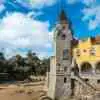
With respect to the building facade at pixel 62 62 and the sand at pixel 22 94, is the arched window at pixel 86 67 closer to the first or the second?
the building facade at pixel 62 62

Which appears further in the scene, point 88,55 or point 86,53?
point 86,53

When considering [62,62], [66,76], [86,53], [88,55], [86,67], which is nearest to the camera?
[66,76]

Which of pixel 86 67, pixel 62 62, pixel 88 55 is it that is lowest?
pixel 86 67

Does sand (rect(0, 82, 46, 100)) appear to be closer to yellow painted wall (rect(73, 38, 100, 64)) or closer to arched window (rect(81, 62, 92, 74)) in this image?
arched window (rect(81, 62, 92, 74))

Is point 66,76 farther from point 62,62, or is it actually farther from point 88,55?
point 88,55

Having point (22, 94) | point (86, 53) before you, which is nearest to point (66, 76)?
point (86, 53)

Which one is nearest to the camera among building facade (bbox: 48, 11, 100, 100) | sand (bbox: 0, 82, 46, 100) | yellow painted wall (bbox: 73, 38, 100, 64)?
building facade (bbox: 48, 11, 100, 100)

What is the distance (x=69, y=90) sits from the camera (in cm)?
6016

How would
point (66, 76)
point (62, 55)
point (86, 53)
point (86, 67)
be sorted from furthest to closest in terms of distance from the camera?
point (86, 67)
point (86, 53)
point (62, 55)
point (66, 76)

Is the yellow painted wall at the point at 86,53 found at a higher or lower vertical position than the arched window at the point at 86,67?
higher

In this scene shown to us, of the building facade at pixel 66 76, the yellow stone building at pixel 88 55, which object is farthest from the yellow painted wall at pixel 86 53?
the building facade at pixel 66 76

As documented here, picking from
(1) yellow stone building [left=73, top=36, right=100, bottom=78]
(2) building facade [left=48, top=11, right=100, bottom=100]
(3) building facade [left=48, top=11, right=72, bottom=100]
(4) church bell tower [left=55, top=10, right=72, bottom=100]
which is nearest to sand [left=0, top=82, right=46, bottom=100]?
(2) building facade [left=48, top=11, right=100, bottom=100]

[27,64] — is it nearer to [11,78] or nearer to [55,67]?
[11,78]

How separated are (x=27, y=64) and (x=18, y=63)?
3.04 meters
